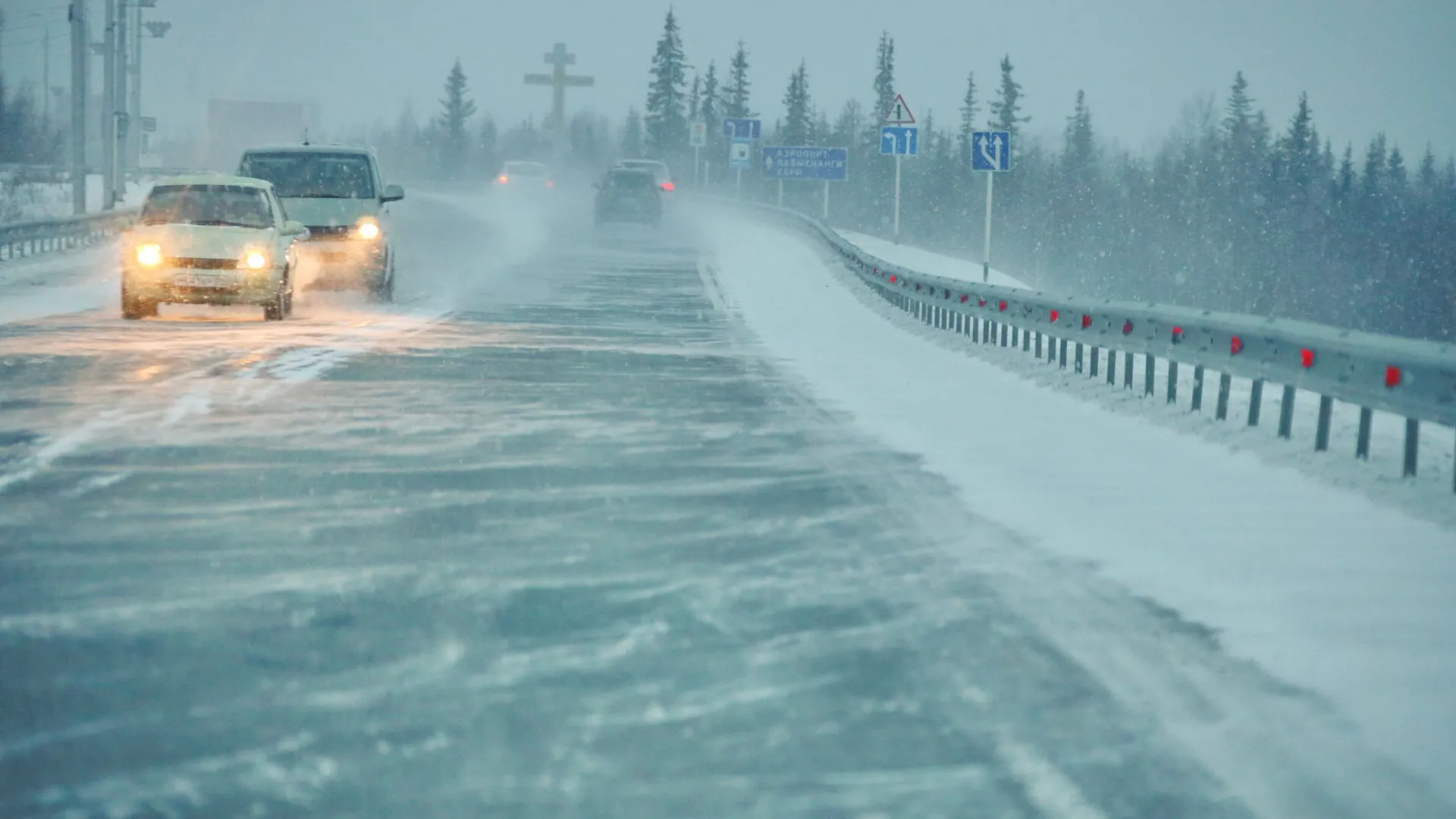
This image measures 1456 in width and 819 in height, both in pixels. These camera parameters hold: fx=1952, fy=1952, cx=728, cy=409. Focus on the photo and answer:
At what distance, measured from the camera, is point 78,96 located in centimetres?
4250

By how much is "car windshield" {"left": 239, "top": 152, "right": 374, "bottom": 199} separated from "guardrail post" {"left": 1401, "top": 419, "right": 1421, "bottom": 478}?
1748cm

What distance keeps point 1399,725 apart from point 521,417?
8396 mm

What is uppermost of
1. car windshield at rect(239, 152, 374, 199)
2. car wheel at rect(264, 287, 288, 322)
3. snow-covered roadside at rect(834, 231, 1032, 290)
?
car windshield at rect(239, 152, 374, 199)

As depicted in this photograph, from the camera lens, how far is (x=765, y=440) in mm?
12438

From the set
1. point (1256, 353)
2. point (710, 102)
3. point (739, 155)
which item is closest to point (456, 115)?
→ point (710, 102)

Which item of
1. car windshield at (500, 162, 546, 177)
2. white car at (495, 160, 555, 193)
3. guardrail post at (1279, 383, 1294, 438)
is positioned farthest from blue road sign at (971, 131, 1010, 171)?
car windshield at (500, 162, 546, 177)

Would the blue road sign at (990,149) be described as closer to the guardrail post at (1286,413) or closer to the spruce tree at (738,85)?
the guardrail post at (1286,413)

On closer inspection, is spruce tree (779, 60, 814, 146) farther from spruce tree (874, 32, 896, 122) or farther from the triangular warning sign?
the triangular warning sign

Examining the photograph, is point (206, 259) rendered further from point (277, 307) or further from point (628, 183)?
point (628, 183)

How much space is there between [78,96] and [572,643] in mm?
39257

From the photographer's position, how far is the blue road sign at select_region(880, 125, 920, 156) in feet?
129

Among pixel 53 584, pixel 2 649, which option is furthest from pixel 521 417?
pixel 2 649

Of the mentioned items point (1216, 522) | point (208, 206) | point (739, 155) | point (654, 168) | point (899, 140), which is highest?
point (899, 140)

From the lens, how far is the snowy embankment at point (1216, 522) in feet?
21.1
